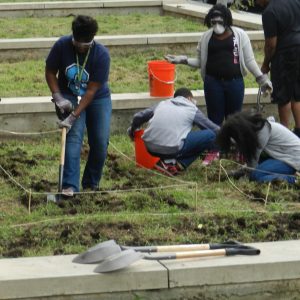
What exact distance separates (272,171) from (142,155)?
1298mm

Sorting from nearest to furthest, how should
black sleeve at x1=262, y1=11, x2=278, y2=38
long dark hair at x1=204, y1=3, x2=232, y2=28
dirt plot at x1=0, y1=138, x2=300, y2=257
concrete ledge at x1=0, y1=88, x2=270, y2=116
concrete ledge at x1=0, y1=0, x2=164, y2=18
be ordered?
dirt plot at x1=0, y1=138, x2=300, y2=257 → long dark hair at x1=204, y1=3, x2=232, y2=28 → black sleeve at x1=262, y1=11, x2=278, y2=38 → concrete ledge at x1=0, y1=88, x2=270, y2=116 → concrete ledge at x1=0, y1=0, x2=164, y2=18

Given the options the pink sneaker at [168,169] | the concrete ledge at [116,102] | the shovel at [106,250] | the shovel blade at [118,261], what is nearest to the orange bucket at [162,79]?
the concrete ledge at [116,102]

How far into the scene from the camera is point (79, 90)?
781 cm

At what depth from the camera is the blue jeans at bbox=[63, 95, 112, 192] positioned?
779 centimetres

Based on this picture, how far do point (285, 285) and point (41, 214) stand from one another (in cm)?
227

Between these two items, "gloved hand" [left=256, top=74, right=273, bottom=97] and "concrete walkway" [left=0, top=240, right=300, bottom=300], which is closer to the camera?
"concrete walkway" [left=0, top=240, right=300, bottom=300]

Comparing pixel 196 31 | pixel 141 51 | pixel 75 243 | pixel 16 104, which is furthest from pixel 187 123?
pixel 196 31

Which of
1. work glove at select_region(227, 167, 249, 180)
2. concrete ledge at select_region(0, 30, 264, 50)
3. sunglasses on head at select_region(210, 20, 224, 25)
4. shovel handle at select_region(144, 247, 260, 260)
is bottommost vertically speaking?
concrete ledge at select_region(0, 30, 264, 50)

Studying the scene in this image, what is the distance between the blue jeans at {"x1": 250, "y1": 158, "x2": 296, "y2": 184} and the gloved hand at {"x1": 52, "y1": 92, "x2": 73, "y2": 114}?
174 centimetres

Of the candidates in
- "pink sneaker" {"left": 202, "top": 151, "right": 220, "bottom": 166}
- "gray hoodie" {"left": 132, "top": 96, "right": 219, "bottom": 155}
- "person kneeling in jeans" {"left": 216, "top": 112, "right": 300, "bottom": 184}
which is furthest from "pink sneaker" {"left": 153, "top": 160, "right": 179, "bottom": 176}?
"person kneeling in jeans" {"left": 216, "top": 112, "right": 300, "bottom": 184}

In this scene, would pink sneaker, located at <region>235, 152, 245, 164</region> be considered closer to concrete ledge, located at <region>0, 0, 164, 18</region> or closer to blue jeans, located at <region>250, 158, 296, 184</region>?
blue jeans, located at <region>250, 158, 296, 184</region>

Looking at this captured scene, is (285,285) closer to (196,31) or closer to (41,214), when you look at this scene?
(41,214)

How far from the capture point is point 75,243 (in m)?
6.53

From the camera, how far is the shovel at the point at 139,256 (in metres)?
5.44
